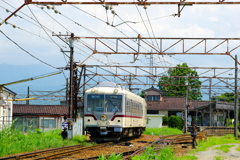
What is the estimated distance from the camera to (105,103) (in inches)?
960

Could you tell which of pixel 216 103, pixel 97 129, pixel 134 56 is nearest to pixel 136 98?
pixel 134 56

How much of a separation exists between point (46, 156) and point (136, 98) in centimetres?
1359

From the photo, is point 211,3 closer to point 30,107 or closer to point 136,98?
point 136,98

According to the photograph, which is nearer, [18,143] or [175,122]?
[18,143]

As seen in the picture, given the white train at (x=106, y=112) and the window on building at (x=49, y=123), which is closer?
the white train at (x=106, y=112)

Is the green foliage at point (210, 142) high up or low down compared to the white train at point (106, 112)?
down

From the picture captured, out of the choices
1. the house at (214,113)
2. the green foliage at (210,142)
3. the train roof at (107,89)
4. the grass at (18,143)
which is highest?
the train roof at (107,89)

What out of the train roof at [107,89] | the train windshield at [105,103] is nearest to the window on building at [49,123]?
the train roof at [107,89]

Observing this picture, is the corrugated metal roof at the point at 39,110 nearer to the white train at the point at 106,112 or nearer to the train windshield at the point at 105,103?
the white train at the point at 106,112

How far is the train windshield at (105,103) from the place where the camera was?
2425cm

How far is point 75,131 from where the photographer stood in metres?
29.6

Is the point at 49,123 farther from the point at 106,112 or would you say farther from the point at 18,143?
the point at 18,143

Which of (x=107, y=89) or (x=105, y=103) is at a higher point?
(x=107, y=89)

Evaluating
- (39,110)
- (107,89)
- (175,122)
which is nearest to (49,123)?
(39,110)
